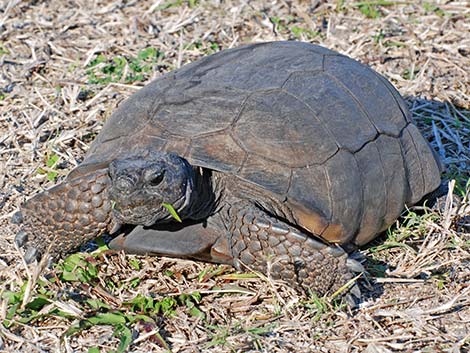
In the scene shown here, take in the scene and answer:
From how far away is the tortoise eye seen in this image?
3.79 m

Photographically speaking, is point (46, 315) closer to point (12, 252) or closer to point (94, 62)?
point (12, 252)

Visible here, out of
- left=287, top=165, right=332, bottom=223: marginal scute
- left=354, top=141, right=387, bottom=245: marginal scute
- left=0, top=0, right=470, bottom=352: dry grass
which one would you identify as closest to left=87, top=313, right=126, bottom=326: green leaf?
left=0, top=0, right=470, bottom=352: dry grass

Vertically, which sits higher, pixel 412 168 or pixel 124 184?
pixel 124 184

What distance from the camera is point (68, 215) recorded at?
13.9ft

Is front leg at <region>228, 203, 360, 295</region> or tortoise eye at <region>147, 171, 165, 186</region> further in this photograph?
front leg at <region>228, 203, 360, 295</region>

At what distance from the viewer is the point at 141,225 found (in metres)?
4.09

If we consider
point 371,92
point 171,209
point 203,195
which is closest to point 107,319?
point 171,209

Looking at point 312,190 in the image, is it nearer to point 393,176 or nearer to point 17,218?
point 393,176

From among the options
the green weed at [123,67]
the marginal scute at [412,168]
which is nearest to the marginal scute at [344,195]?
the marginal scute at [412,168]

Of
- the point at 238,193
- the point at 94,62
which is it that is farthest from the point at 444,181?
the point at 94,62

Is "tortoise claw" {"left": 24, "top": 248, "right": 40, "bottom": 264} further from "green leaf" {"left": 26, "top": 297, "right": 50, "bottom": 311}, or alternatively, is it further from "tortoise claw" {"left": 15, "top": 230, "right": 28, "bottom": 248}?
"green leaf" {"left": 26, "top": 297, "right": 50, "bottom": 311}

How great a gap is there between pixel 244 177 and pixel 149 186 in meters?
0.47

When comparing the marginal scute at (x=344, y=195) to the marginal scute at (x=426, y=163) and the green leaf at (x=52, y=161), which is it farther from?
the green leaf at (x=52, y=161)

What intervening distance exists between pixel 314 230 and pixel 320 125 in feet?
1.73
